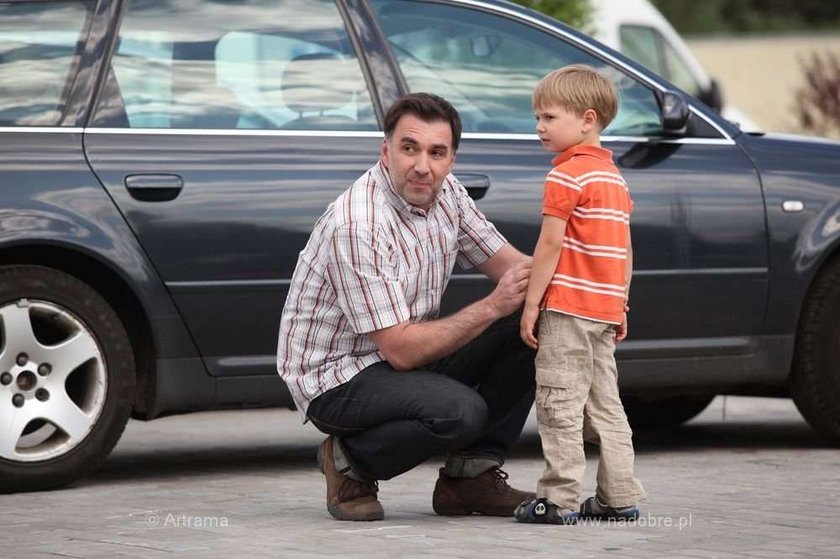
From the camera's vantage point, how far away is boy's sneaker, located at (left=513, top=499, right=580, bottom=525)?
15.8ft

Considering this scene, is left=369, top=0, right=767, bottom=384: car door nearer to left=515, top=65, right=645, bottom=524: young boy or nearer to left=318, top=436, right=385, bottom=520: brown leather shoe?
left=515, top=65, right=645, bottom=524: young boy

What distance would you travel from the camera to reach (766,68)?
1189 inches

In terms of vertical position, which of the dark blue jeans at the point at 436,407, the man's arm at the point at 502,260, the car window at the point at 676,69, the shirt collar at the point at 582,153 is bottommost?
the dark blue jeans at the point at 436,407

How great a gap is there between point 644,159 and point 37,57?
214cm

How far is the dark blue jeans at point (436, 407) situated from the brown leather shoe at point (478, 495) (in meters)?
0.07

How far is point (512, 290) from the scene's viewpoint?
15.9 ft

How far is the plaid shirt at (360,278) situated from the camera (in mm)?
4859

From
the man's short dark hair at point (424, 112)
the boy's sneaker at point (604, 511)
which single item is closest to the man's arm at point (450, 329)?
the man's short dark hair at point (424, 112)

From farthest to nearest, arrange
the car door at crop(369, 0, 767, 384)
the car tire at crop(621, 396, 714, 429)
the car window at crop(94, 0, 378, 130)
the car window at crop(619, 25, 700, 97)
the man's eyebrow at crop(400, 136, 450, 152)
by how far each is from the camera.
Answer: the car window at crop(619, 25, 700, 97) → the car tire at crop(621, 396, 714, 429) → the car door at crop(369, 0, 767, 384) → the car window at crop(94, 0, 378, 130) → the man's eyebrow at crop(400, 136, 450, 152)

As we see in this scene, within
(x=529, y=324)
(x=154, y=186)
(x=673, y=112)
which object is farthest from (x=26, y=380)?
(x=673, y=112)

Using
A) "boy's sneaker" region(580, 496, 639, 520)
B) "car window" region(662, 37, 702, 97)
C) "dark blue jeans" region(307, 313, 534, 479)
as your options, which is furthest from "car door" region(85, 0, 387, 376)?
"car window" region(662, 37, 702, 97)

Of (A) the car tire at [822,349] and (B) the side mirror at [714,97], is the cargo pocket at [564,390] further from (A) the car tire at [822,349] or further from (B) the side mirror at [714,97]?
(B) the side mirror at [714,97]

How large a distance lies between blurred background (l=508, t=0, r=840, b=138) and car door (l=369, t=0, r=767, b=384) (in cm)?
445

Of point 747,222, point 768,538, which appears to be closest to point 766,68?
point 747,222
